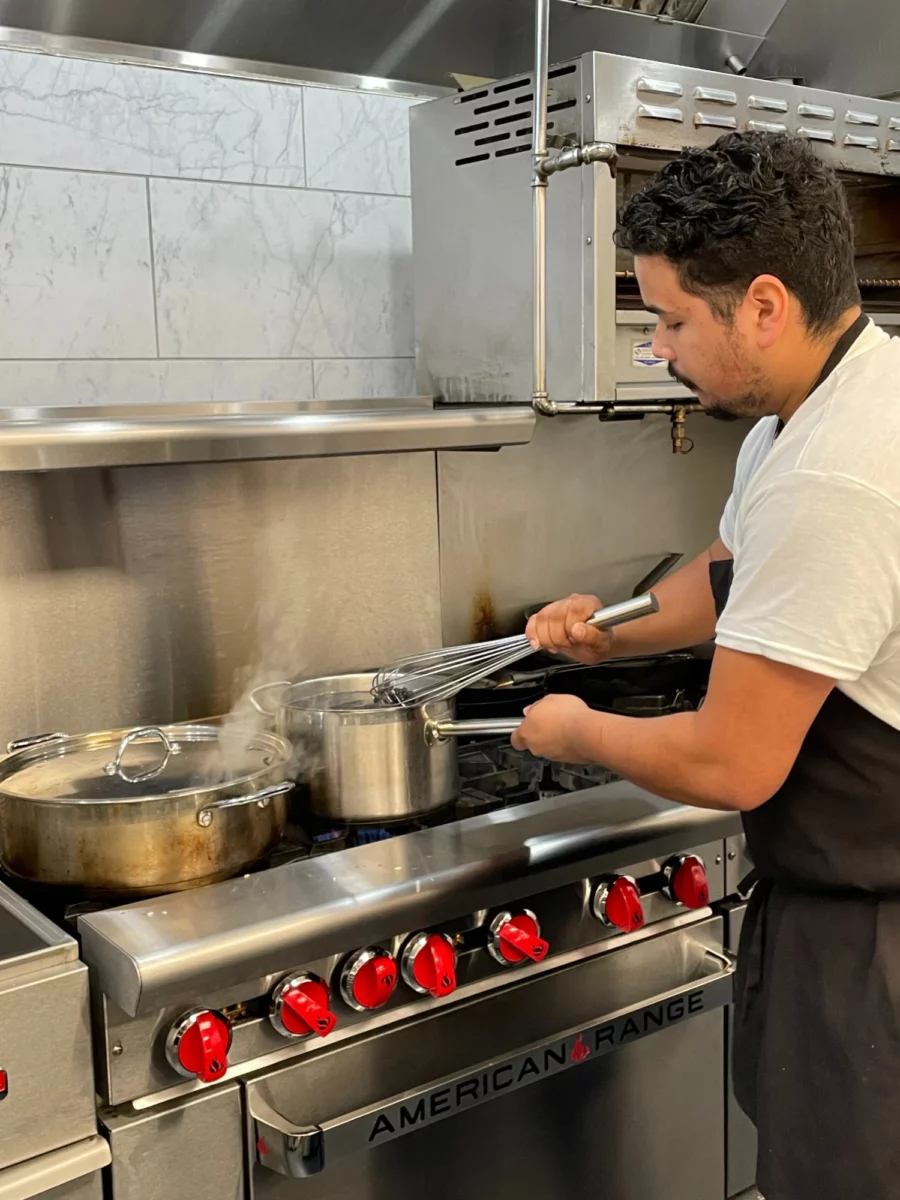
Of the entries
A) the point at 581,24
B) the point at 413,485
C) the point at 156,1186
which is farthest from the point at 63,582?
the point at 581,24

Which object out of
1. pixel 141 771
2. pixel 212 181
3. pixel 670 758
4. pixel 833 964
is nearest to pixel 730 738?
pixel 670 758

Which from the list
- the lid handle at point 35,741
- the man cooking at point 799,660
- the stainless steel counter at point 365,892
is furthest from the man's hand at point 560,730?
the lid handle at point 35,741

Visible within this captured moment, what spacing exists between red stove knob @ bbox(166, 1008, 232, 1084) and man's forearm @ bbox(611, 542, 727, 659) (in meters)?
0.58

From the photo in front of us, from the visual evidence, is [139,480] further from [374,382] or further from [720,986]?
[720,986]

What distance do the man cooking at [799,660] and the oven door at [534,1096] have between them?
0.59 ft

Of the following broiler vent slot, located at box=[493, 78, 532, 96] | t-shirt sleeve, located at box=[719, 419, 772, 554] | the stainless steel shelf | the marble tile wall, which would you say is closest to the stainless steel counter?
t-shirt sleeve, located at box=[719, 419, 772, 554]

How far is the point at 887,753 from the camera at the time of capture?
95 cm

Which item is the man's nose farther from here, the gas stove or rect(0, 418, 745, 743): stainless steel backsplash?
rect(0, 418, 745, 743): stainless steel backsplash

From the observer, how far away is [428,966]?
3.47 ft

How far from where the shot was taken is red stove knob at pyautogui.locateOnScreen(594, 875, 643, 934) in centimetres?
119

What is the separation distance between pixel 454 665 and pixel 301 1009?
0.54 m

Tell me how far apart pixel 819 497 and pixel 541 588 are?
36.4 inches

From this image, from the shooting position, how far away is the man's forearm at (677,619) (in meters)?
1.26

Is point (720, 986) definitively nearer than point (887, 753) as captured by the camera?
No
